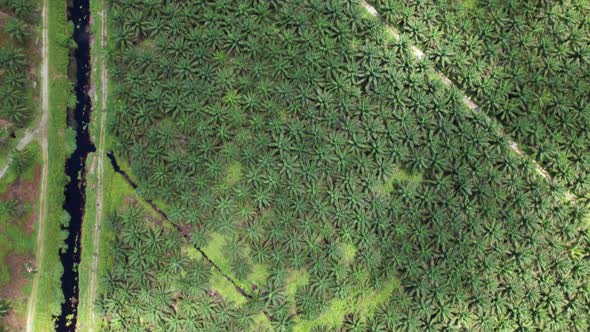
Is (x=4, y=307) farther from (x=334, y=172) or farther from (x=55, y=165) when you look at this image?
(x=334, y=172)

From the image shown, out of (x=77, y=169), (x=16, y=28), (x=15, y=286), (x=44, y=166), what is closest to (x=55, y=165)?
(x=44, y=166)

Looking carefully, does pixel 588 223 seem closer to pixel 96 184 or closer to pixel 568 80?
pixel 568 80

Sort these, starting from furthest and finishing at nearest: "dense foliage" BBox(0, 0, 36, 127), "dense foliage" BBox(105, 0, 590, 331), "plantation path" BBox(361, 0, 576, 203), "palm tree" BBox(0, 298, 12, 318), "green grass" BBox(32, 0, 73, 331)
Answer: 1. "plantation path" BBox(361, 0, 576, 203)
2. "green grass" BBox(32, 0, 73, 331)
3. "dense foliage" BBox(105, 0, 590, 331)
4. "dense foliage" BBox(0, 0, 36, 127)
5. "palm tree" BBox(0, 298, 12, 318)

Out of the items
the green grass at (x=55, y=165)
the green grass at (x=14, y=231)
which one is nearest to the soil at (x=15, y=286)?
the green grass at (x=14, y=231)

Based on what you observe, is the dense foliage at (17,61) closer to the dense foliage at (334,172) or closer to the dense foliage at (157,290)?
the dense foliage at (334,172)

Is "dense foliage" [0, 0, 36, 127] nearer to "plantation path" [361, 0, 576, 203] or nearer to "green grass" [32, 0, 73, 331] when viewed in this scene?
"green grass" [32, 0, 73, 331]

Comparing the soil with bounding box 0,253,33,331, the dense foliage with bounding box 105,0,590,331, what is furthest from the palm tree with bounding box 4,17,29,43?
the soil with bounding box 0,253,33,331
